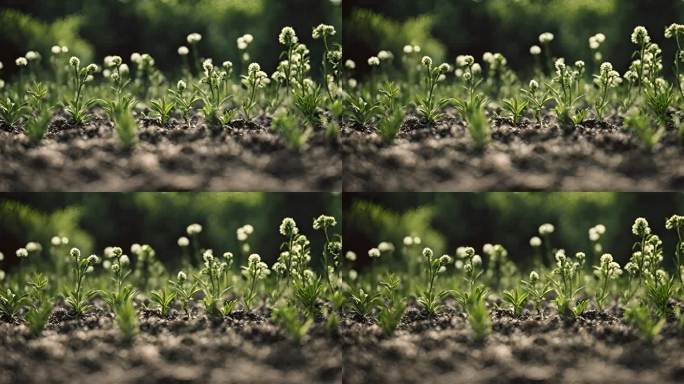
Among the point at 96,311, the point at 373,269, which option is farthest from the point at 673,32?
the point at 96,311

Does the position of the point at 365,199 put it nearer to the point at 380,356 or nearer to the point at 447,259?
the point at 447,259

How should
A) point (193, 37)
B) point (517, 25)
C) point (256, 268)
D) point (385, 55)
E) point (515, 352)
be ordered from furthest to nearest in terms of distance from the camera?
point (517, 25)
point (193, 37)
point (385, 55)
point (256, 268)
point (515, 352)

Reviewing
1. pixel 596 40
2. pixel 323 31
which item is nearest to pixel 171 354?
pixel 323 31

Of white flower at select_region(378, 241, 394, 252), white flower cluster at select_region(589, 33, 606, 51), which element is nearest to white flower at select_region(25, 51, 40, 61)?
white flower at select_region(378, 241, 394, 252)

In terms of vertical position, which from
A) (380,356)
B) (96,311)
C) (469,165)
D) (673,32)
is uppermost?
(673,32)

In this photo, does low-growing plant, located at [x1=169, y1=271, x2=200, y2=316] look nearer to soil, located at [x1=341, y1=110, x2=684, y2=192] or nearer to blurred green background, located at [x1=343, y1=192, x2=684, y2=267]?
blurred green background, located at [x1=343, y1=192, x2=684, y2=267]

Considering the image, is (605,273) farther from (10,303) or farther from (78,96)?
(10,303)
